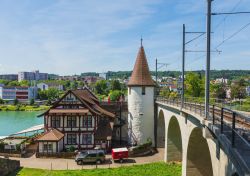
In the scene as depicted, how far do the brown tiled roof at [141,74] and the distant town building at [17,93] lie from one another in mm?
114898

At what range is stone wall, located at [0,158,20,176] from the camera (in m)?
25.2

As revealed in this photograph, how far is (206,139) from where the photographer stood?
13539 mm

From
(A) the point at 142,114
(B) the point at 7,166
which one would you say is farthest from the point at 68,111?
(B) the point at 7,166

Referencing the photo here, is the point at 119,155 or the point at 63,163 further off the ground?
the point at 119,155

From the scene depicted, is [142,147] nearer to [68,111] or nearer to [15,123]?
[68,111]

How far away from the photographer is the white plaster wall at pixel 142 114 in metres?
37.5

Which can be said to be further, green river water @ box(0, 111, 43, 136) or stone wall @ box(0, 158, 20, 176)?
green river water @ box(0, 111, 43, 136)

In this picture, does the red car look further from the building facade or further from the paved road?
the building facade

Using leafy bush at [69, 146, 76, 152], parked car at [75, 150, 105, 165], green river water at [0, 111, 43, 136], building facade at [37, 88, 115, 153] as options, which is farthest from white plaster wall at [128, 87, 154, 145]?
green river water at [0, 111, 43, 136]

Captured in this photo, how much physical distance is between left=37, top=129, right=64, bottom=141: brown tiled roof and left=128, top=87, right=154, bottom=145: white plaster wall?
8796 mm

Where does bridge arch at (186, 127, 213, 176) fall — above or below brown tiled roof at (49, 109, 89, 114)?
below

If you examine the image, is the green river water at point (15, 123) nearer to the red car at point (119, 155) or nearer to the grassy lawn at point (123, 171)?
the grassy lawn at point (123, 171)

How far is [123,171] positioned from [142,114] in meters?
11.5

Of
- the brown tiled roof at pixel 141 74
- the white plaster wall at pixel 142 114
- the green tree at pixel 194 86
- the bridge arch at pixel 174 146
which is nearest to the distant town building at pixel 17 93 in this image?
the green tree at pixel 194 86
